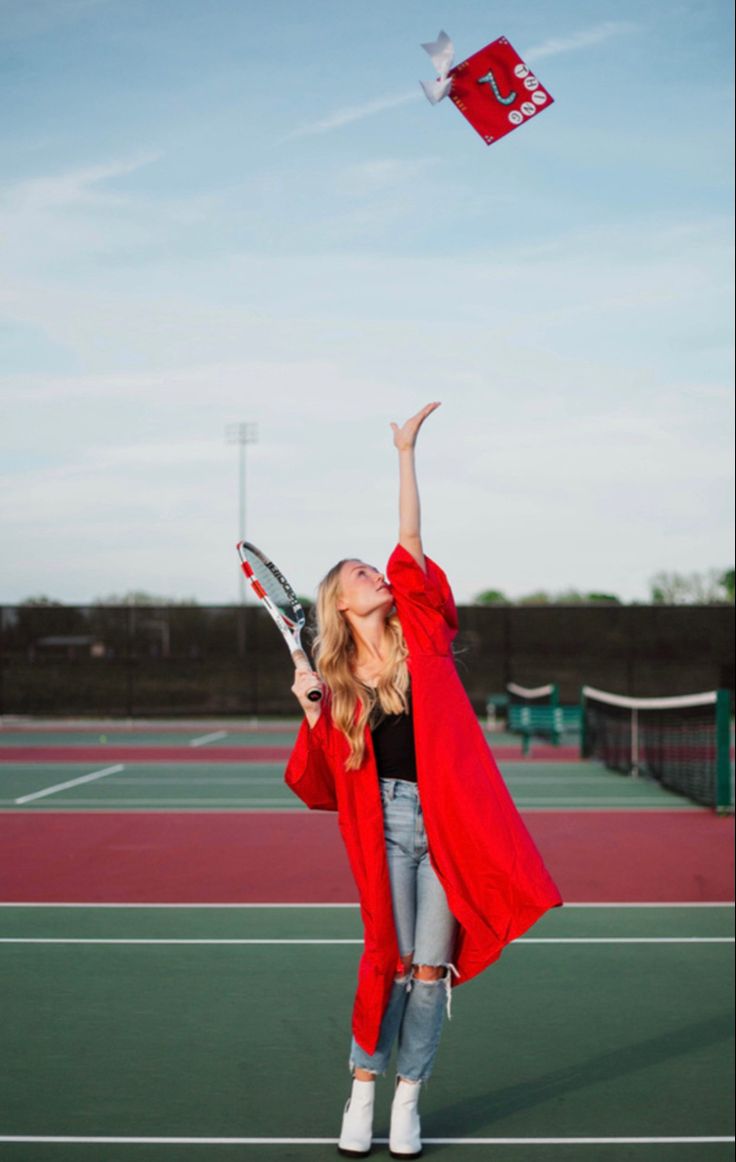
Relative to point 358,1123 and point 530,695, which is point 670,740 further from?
point 358,1123

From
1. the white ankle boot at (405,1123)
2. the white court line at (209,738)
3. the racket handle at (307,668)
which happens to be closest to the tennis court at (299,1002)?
the white ankle boot at (405,1123)

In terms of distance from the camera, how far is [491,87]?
2.71 meters

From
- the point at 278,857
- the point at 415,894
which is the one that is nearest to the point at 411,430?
the point at 415,894

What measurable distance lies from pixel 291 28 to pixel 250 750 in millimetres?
18830

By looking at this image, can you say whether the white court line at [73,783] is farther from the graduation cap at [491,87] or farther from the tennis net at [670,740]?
the graduation cap at [491,87]

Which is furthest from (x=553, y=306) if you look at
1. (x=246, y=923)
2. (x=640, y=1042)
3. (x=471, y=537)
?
(x=246, y=923)

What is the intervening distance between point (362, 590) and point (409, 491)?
0.32 meters

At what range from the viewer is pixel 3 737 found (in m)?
23.6

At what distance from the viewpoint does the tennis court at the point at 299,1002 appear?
3898 mm

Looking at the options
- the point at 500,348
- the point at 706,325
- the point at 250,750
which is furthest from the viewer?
the point at 250,750

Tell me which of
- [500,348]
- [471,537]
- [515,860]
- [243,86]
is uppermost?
[243,86]

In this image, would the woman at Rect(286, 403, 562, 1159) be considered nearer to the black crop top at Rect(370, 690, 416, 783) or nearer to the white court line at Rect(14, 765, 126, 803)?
the black crop top at Rect(370, 690, 416, 783)

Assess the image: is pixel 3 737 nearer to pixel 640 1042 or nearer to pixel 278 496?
pixel 640 1042

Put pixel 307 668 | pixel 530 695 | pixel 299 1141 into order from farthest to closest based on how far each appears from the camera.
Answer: pixel 530 695
pixel 299 1141
pixel 307 668
